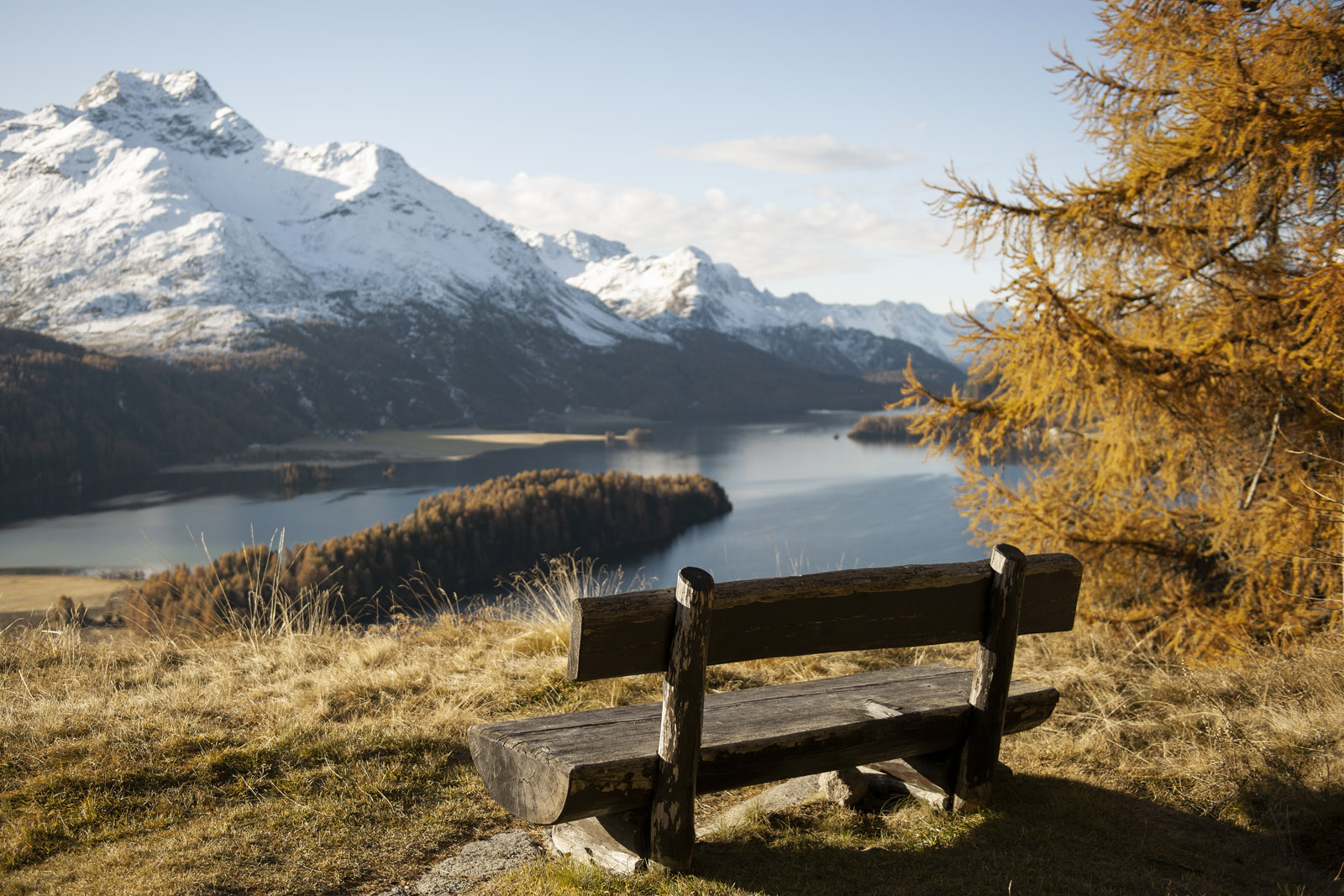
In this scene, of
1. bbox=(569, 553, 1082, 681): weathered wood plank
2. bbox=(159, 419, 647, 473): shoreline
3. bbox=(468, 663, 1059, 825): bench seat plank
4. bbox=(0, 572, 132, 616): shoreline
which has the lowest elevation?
bbox=(0, 572, 132, 616): shoreline

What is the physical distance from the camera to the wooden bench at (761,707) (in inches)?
92.8

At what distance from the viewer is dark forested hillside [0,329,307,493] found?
274 ft

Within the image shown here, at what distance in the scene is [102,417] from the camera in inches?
3775

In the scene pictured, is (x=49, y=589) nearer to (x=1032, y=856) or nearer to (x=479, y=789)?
(x=479, y=789)

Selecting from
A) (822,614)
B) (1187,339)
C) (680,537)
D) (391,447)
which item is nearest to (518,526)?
(680,537)

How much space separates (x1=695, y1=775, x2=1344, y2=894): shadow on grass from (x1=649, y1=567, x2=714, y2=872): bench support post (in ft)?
0.59

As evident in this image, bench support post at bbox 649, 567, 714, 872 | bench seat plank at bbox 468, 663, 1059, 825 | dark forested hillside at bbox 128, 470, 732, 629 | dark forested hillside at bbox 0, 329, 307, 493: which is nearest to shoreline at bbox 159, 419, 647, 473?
dark forested hillside at bbox 0, 329, 307, 493

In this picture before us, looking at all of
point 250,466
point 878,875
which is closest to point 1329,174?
point 878,875

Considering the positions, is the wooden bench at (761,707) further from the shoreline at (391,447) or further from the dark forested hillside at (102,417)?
the dark forested hillside at (102,417)

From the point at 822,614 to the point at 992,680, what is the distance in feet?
2.82

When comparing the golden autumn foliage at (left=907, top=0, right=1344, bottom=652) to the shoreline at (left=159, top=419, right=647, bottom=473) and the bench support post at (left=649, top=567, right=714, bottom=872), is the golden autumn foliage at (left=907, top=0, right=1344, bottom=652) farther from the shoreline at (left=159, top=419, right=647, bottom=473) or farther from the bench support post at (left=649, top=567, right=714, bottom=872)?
the shoreline at (left=159, top=419, right=647, bottom=473)

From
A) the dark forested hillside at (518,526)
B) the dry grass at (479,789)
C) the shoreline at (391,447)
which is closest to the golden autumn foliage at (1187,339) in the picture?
the dry grass at (479,789)

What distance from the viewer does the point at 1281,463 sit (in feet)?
20.1

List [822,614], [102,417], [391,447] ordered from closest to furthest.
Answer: [822,614]
[102,417]
[391,447]
